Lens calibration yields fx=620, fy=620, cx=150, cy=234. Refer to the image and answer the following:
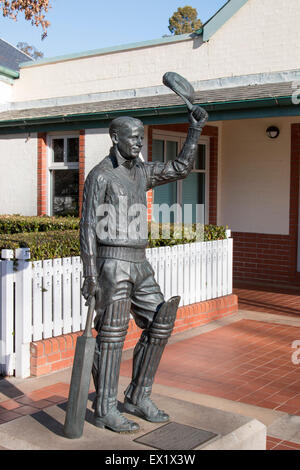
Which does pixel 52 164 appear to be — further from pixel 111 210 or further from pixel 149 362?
pixel 149 362

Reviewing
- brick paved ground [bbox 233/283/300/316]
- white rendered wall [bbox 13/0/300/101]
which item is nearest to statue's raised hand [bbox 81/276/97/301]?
brick paved ground [bbox 233/283/300/316]

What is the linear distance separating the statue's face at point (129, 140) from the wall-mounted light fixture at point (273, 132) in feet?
27.5

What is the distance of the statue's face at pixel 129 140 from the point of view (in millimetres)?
4066

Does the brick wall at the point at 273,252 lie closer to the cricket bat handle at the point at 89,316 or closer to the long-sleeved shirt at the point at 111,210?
the long-sleeved shirt at the point at 111,210

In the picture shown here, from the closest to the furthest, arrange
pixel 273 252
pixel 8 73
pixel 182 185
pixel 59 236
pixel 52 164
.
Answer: pixel 59 236 < pixel 273 252 < pixel 182 185 < pixel 52 164 < pixel 8 73

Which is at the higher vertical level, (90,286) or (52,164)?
(52,164)

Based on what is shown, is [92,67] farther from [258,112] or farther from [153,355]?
[153,355]

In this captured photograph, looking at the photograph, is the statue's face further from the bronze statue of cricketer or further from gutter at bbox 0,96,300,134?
gutter at bbox 0,96,300,134

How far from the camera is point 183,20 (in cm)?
5522

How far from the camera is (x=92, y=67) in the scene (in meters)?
13.0

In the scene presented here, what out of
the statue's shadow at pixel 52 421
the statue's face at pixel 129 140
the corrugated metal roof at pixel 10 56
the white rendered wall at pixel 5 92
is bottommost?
the statue's shadow at pixel 52 421

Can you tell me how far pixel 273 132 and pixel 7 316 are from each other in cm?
765

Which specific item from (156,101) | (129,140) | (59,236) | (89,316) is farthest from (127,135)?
(156,101)

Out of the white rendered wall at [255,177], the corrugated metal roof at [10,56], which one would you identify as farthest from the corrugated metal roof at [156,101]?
the corrugated metal roof at [10,56]
